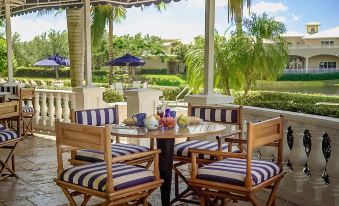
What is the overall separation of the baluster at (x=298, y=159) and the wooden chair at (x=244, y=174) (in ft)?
2.41

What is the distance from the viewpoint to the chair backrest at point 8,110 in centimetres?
479

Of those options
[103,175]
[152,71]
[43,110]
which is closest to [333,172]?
[103,175]

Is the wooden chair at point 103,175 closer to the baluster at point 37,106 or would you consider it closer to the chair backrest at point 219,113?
the chair backrest at point 219,113

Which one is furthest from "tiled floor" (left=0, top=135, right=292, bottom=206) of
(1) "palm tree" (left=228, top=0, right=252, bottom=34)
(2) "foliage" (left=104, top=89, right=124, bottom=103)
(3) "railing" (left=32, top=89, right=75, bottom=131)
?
(1) "palm tree" (left=228, top=0, right=252, bottom=34)

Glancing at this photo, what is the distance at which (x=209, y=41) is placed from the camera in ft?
17.8

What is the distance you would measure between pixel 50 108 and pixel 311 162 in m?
5.90

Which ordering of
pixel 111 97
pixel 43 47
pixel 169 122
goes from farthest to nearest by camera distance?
pixel 43 47
pixel 111 97
pixel 169 122

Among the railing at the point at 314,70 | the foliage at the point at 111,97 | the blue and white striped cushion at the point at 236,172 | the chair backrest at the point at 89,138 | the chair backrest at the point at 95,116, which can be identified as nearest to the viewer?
the chair backrest at the point at 89,138

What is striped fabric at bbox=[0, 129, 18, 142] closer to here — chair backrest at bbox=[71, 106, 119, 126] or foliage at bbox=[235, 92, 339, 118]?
chair backrest at bbox=[71, 106, 119, 126]

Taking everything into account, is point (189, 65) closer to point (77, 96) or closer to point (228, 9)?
point (228, 9)

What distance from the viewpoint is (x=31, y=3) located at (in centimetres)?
952

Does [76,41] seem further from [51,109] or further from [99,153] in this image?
[99,153]

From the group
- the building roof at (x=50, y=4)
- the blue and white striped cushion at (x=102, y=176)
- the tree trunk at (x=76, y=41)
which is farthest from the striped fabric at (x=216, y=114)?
the tree trunk at (x=76, y=41)

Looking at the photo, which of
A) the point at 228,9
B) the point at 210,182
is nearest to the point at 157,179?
the point at 210,182
